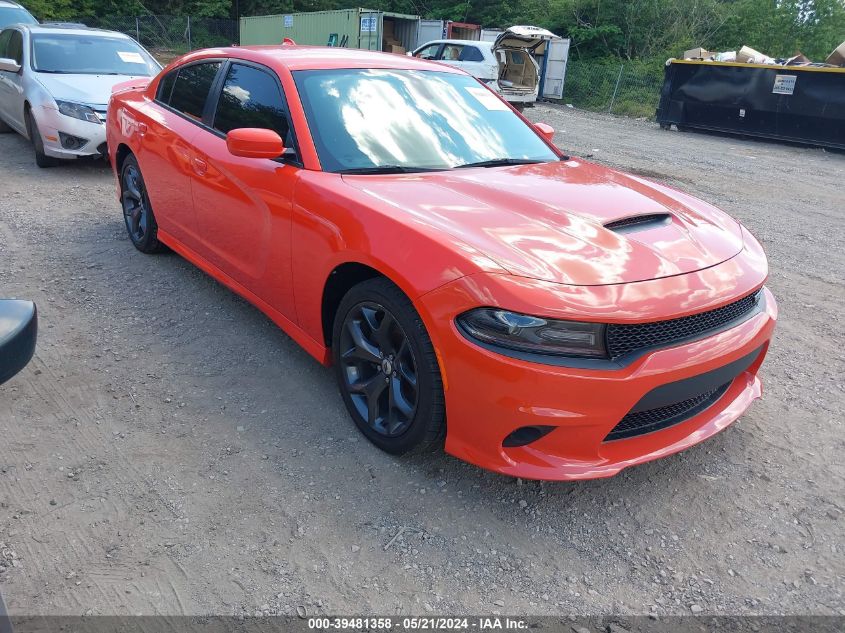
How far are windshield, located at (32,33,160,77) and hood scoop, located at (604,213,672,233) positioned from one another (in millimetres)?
7322

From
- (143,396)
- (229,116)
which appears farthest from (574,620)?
(229,116)

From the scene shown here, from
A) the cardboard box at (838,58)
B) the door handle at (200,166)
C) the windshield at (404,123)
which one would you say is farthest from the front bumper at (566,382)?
the cardboard box at (838,58)

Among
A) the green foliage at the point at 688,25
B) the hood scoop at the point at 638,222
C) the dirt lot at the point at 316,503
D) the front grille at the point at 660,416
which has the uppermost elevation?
the green foliage at the point at 688,25

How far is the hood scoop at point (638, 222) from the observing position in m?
2.83

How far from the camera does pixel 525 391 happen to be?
2322mm

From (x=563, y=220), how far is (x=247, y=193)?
171cm

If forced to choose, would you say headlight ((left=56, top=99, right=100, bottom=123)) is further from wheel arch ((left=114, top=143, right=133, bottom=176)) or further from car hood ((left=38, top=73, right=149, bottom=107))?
wheel arch ((left=114, top=143, right=133, bottom=176))

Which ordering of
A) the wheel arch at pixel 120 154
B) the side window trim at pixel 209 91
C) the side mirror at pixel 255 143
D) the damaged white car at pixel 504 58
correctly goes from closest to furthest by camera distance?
1. the side mirror at pixel 255 143
2. the side window trim at pixel 209 91
3. the wheel arch at pixel 120 154
4. the damaged white car at pixel 504 58

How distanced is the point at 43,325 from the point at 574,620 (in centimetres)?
347

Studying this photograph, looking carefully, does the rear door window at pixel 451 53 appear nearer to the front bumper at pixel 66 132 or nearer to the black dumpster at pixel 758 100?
the black dumpster at pixel 758 100

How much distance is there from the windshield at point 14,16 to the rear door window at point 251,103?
12.6 metres

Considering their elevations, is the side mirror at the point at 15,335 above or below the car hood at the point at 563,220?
above

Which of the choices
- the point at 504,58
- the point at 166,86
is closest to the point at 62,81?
the point at 166,86

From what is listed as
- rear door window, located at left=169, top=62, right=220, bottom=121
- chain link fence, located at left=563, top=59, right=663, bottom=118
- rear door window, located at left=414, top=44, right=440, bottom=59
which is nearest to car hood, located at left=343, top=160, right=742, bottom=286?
rear door window, located at left=169, top=62, right=220, bottom=121
